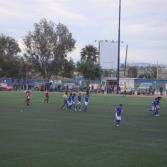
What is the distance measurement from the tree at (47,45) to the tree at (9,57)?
4896 mm

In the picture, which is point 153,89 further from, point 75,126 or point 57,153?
point 57,153

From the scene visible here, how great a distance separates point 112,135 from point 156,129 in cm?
390

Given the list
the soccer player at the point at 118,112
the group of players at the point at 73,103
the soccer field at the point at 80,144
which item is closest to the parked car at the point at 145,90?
the group of players at the point at 73,103

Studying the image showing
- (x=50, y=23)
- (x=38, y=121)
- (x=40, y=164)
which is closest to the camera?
(x=40, y=164)

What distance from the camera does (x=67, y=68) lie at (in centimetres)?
11262

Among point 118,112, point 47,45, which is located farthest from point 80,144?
point 47,45

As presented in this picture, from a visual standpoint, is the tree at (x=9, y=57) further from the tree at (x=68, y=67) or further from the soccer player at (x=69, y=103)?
the soccer player at (x=69, y=103)

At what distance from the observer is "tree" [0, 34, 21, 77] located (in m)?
112

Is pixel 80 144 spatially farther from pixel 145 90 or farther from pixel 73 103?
pixel 145 90

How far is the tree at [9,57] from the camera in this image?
367 ft

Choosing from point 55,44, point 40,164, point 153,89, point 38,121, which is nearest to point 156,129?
point 38,121

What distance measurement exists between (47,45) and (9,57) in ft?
38.7

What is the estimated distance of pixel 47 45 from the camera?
108m

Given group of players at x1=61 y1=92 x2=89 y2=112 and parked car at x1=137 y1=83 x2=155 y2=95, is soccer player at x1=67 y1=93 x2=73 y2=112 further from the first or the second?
parked car at x1=137 y1=83 x2=155 y2=95
